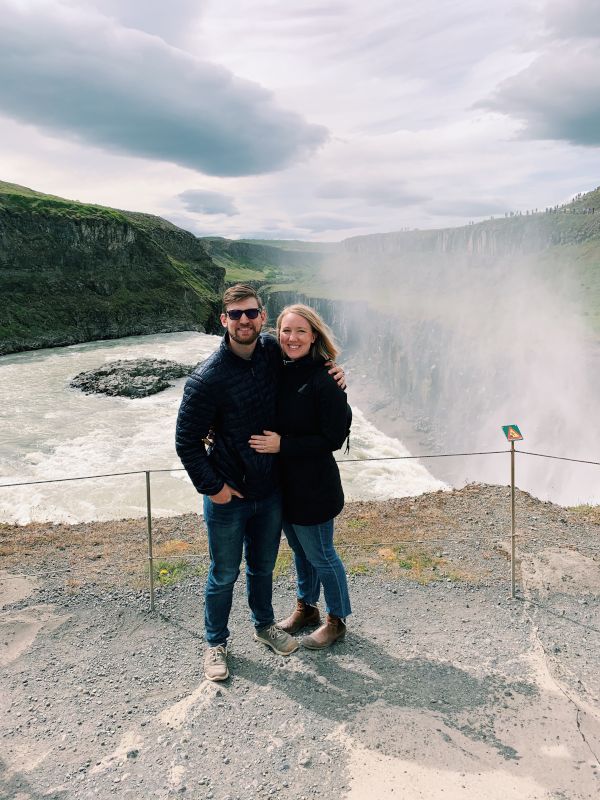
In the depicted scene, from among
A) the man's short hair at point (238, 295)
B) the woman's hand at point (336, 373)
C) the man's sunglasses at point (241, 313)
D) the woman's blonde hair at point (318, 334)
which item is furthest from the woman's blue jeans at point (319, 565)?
the man's short hair at point (238, 295)

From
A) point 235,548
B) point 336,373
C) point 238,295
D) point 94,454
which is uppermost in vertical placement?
point 238,295

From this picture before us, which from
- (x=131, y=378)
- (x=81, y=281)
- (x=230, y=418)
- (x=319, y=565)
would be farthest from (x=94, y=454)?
(x=81, y=281)

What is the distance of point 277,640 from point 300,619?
35cm

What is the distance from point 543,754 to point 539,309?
4949 inches

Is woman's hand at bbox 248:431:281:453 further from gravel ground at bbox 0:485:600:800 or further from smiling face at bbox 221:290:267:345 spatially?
gravel ground at bbox 0:485:600:800

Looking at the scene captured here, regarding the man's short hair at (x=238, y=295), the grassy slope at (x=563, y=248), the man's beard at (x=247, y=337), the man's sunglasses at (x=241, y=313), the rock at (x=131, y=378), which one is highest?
the grassy slope at (x=563, y=248)

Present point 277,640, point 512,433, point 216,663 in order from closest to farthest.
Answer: point 216,663
point 277,640
point 512,433

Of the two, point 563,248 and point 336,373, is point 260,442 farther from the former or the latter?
point 563,248

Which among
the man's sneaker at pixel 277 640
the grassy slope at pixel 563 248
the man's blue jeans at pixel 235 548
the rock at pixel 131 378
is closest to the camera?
the man's blue jeans at pixel 235 548

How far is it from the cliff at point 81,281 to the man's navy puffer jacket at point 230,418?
203ft

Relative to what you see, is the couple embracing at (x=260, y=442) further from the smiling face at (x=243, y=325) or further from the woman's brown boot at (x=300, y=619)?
the woman's brown boot at (x=300, y=619)

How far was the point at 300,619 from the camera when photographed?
5.13 metres

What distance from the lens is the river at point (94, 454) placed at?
19297 millimetres

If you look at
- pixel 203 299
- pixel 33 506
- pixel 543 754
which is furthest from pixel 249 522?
pixel 203 299
